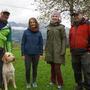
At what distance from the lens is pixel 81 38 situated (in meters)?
10.4

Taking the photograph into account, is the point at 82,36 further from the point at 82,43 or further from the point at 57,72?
the point at 57,72

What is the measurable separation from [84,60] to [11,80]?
284cm

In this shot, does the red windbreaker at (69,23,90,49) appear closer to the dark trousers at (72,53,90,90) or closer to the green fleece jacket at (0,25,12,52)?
the dark trousers at (72,53,90,90)

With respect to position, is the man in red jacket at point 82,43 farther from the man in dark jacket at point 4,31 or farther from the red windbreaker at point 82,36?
the man in dark jacket at point 4,31

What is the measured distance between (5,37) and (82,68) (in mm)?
2380

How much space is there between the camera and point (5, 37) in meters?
11.0

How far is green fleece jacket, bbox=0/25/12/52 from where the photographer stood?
10.9 metres

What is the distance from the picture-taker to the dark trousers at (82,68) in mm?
10289

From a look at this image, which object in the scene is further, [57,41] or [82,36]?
[57,41]

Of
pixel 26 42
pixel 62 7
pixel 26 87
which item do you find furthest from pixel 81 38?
pixel 62 7

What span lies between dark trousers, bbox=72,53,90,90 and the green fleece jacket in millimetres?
1935

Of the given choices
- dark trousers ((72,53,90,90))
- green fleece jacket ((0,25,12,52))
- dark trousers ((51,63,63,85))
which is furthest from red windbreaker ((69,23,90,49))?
green fleece jacket ((0,25,12,52))

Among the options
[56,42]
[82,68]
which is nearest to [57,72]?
[56,42]

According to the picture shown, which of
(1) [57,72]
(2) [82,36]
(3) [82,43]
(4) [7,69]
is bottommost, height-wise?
(1) [57,72]
